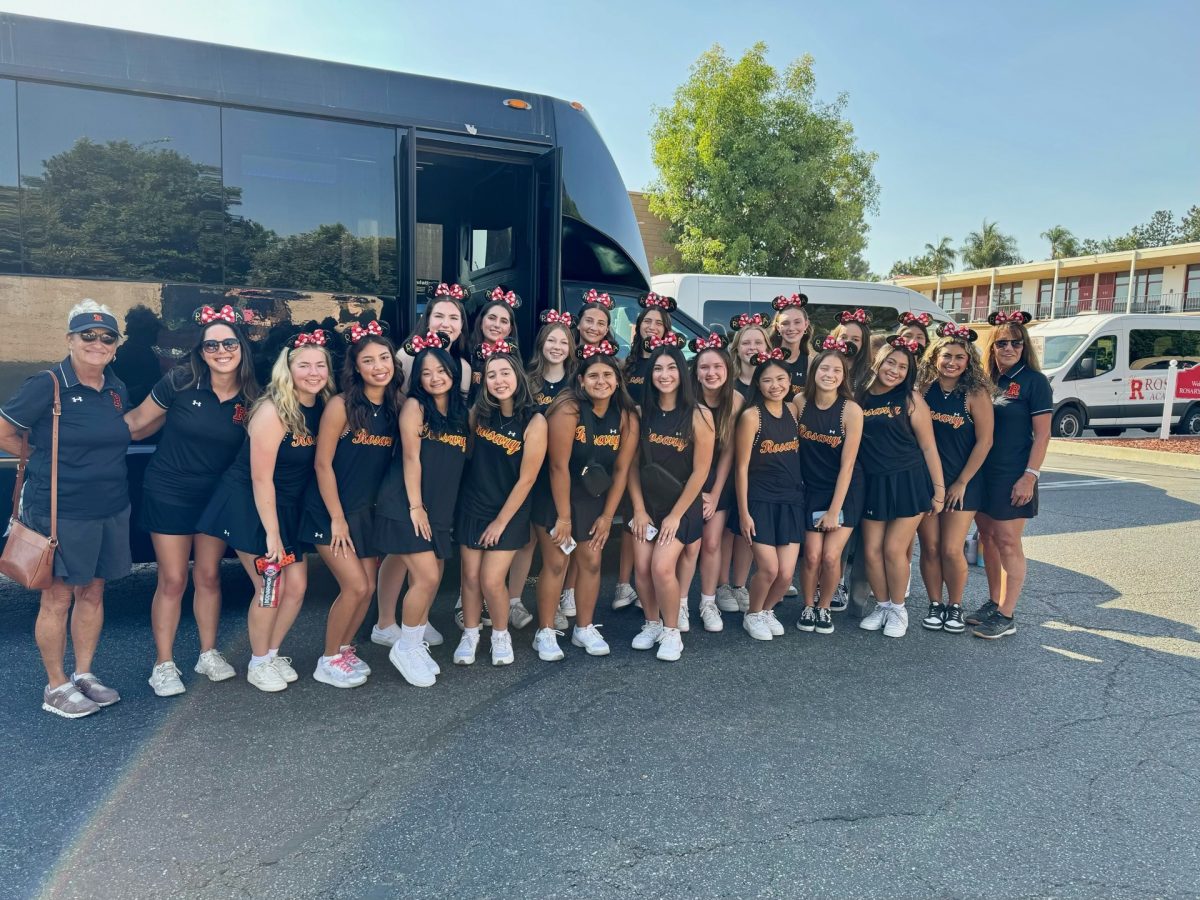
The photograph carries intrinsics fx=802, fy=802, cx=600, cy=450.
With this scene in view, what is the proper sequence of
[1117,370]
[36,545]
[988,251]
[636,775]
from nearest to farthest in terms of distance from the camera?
1. [636,775]
2. [36,545]
3. [1117,370]
4. [988,251]

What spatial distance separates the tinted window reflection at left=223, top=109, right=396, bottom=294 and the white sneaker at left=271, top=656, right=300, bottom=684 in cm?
218

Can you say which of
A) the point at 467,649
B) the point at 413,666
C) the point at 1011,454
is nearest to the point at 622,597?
the point at 467,649

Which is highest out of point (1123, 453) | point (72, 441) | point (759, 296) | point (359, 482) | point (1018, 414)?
point (759, 296)

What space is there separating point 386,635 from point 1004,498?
362cm

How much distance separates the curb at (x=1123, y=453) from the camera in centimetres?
1197

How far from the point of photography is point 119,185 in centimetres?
437

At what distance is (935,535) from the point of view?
4.82 meters

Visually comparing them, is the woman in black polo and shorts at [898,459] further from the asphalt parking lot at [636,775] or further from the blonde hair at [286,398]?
the blonde hair at [286,398]

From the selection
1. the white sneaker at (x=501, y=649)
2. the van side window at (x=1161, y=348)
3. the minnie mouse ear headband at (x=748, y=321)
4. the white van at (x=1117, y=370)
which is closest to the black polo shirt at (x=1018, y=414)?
the minnie mouse ear headband at (x=748, y=321)

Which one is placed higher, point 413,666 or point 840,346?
point 840,346

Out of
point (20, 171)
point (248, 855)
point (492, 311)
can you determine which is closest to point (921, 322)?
point (492, 311)

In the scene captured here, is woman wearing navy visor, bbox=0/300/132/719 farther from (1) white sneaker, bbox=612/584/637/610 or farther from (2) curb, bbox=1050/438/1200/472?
(2) curb, bbox=1050/438/1200/472

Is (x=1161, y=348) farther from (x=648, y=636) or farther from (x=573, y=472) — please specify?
(x=573, y=472)

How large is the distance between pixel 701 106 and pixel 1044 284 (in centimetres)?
2875
